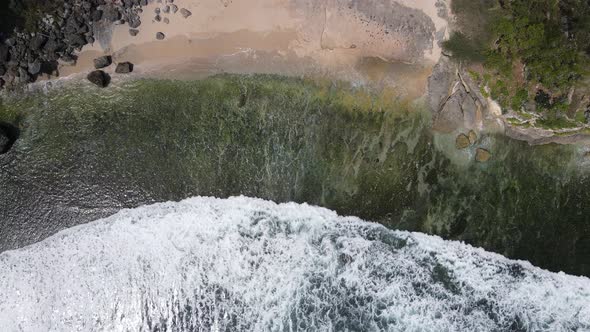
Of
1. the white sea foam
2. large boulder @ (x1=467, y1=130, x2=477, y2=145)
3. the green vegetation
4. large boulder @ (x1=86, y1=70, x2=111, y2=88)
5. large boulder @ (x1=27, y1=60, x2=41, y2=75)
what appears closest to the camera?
the green vegetation

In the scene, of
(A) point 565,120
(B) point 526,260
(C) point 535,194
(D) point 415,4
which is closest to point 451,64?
(D) point 415,4

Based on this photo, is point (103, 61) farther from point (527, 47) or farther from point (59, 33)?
point (527, 47)

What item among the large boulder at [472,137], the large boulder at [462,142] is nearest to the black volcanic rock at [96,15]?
the large boulder at [462,142]

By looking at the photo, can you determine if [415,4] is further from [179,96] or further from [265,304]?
[265,304]

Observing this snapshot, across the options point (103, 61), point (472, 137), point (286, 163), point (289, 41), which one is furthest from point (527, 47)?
point (103, 61)

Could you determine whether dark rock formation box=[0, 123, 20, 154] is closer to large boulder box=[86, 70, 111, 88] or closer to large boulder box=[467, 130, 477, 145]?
large boulder box=[86, 70, 111, 88]

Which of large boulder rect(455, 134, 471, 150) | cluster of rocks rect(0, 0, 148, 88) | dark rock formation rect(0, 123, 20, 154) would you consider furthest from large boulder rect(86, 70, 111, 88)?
large boulder rect(455, 134, 471, 150)
